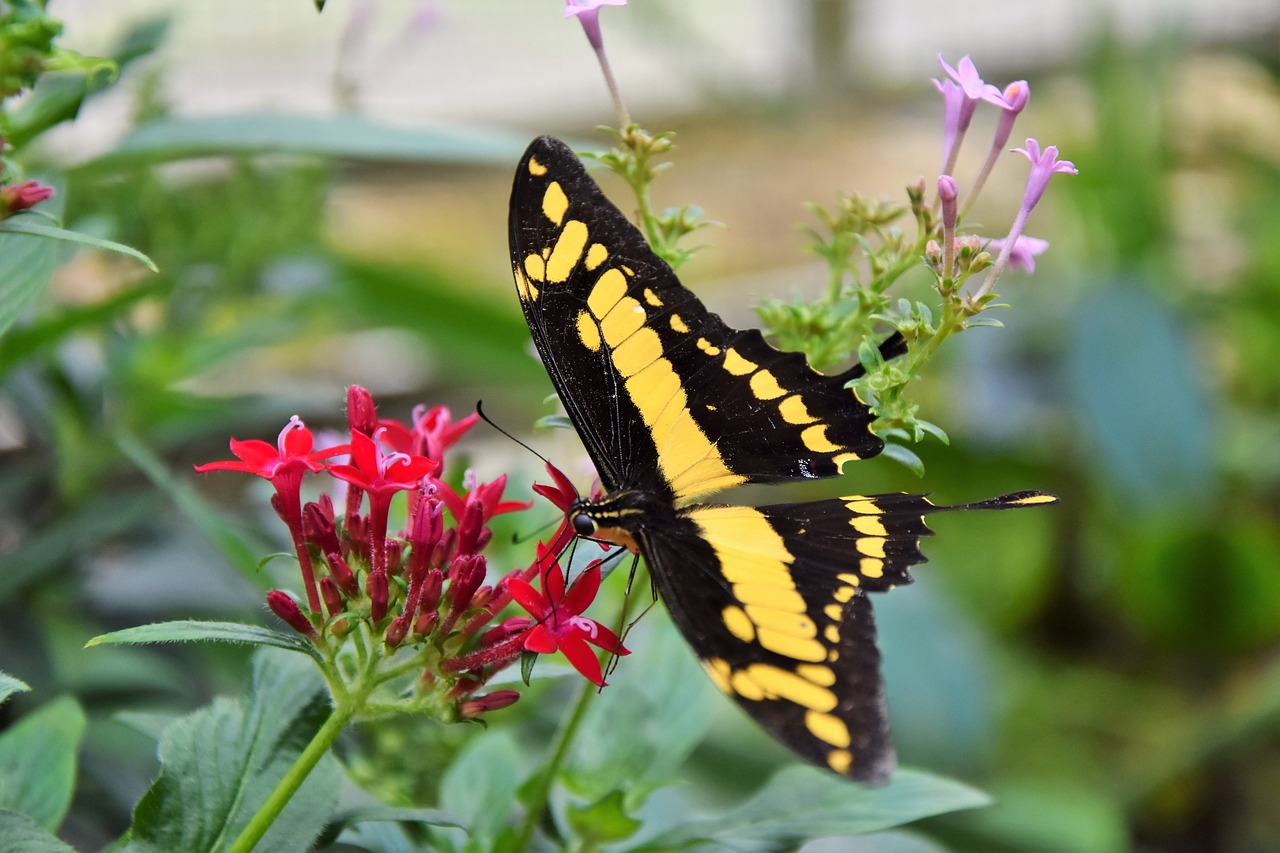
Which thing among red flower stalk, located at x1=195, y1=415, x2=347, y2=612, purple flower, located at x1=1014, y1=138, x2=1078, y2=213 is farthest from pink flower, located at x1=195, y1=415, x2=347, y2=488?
purple flower, located at x1=1014, y1=138, x2=1078, y2=213

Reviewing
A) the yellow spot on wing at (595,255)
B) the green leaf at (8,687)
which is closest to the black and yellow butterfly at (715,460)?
the yellow spot on wing at (595,255)

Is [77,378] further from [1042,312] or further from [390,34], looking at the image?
[390,34]

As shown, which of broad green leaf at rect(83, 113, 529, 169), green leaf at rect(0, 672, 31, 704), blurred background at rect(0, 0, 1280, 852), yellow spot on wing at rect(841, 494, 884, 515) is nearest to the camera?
green leaf at rect(0, 672, 31, 704)

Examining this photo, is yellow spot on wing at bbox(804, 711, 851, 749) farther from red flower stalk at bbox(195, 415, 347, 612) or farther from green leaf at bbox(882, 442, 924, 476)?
red flower stalk at bbox(195, 415, 347, 612)

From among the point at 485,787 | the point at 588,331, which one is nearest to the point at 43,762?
the point at 485,787

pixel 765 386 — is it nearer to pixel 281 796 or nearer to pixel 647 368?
pixel 647 368

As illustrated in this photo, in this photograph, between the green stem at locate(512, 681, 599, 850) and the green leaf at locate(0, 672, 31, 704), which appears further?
the green stem at locate(512, 681, 599, 850)

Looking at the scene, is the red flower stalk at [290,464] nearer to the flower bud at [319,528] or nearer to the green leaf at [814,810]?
the flower bud at [319,528]
